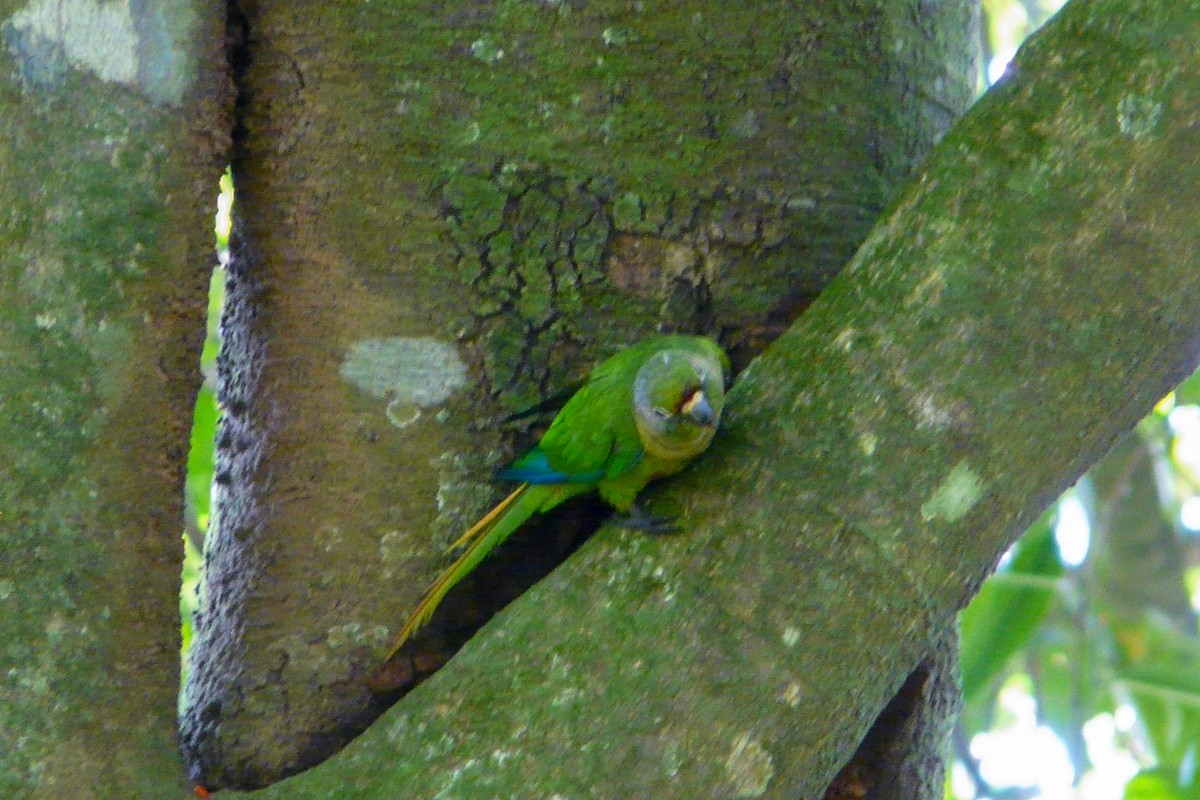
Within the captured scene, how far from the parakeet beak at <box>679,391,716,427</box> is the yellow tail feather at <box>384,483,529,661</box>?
291 mm

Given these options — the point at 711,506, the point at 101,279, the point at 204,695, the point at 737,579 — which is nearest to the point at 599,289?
the point at 711,506

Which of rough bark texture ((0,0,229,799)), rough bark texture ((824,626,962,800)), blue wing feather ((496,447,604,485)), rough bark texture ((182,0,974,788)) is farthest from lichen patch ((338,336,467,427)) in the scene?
rough bark texture ((824,626,962,800))

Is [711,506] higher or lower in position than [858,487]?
lower

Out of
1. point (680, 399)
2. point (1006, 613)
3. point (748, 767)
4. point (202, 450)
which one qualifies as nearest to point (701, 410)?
point (680, 399)

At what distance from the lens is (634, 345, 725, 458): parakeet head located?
1801 millimetres

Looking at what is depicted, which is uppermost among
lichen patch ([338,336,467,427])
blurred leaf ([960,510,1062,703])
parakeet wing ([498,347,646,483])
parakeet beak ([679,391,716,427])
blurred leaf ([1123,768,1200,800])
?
blurred leaf ([960,510,1062,703])

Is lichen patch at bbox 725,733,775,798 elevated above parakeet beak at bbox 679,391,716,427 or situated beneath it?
situated beneath

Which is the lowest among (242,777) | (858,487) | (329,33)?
(242,777)

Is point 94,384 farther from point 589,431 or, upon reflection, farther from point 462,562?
point 589,431

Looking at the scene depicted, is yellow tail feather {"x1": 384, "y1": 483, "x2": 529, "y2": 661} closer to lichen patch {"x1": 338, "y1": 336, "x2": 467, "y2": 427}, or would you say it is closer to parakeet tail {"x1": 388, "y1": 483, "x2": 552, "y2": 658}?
parakeet tail {"x1": 388, "y1": 483, "x2": 552, "y2": 658}

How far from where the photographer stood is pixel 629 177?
1.92 m

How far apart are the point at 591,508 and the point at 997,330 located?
0.81 m

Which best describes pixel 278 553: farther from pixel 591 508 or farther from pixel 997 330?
pixel 997 330

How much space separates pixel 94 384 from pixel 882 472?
1.03 metres
